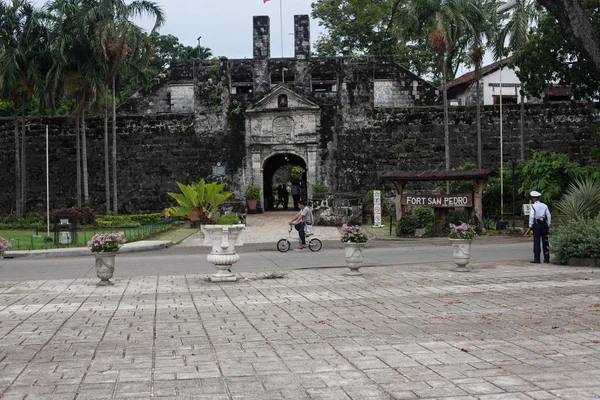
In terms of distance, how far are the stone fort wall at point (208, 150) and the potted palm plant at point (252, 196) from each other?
1223mm

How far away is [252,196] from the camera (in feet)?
111

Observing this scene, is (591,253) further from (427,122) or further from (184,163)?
(184,163)

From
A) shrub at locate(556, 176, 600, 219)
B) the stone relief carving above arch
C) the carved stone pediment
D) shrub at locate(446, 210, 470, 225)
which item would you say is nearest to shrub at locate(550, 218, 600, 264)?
shrub at locate(556, 176, 600, 219)

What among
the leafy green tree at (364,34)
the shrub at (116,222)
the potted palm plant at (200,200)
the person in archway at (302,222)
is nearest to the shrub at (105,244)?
the person in archway at (302,222)

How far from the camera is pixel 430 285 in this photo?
39.8ft

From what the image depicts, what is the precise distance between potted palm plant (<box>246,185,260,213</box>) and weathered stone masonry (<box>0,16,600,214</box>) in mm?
937

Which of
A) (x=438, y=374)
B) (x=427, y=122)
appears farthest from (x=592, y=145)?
(x=438, y=374)

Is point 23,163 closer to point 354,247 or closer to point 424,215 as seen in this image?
point 424,215

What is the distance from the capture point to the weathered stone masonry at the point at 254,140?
34.4m

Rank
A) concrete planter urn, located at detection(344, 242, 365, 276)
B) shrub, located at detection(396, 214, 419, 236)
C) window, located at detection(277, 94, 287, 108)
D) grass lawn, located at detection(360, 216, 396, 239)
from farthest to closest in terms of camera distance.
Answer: window, located at detection(277, 94, 287, 108) → grass lawn, located at detection(360, 216, 396, 239) → shrub, located at detection(396, 214, 419, 236) → concrete planter urn, located at detection(344, 242, 365, 276)

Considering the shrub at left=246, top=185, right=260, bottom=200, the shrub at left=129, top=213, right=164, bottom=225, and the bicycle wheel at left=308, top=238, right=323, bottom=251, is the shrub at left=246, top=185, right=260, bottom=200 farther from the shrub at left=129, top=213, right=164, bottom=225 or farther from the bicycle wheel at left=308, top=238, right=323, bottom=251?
the bicycle wheel at left=308, top=238, right=323, bottom=251

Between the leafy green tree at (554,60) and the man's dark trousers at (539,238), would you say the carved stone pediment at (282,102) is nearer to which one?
the leafy green tree at (554,60)

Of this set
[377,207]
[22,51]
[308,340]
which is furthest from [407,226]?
[22,51]

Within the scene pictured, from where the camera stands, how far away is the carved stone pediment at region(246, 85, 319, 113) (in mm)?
34312
